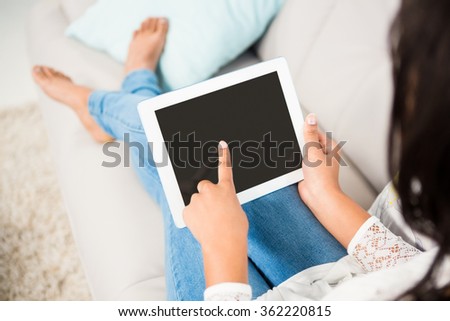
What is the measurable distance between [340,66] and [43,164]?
3.12 feet

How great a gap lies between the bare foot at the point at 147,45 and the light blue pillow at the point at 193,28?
0.02m

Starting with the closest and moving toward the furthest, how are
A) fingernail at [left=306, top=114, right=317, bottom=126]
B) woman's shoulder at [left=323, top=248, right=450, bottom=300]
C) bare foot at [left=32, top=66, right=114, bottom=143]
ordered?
1. woman's shoulder at [left=323, top=248, right=450, bottom=300]
2. fingernail at [left=306, top=114, right=317, bottom=126]
3. bare foot at [left=32, top=66, right=114, bottom=143]

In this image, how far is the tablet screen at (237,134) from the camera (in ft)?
2.43

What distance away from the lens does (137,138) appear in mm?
857

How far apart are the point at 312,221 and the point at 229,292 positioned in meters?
0.27

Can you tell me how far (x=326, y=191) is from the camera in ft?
2.52

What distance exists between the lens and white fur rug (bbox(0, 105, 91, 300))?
3.69ft

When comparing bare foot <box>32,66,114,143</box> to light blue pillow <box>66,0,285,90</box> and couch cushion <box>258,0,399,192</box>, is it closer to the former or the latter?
light blue pillow <box>66,0,285,90</box>

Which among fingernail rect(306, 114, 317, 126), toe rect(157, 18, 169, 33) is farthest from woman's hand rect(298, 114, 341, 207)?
toe rect(157, 18, 169, 33)

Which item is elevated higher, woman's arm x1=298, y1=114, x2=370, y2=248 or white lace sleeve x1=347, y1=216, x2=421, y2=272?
woman's arm x1=298, y1=114, x2=370, y2=248

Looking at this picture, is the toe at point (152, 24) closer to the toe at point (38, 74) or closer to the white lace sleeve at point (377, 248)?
the toe at point (38, 74)

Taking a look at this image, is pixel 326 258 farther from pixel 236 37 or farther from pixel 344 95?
pixel 236 37

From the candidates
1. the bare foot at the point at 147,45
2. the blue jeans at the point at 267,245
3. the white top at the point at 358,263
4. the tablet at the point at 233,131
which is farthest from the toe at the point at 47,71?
the white top at the point at 358,263
